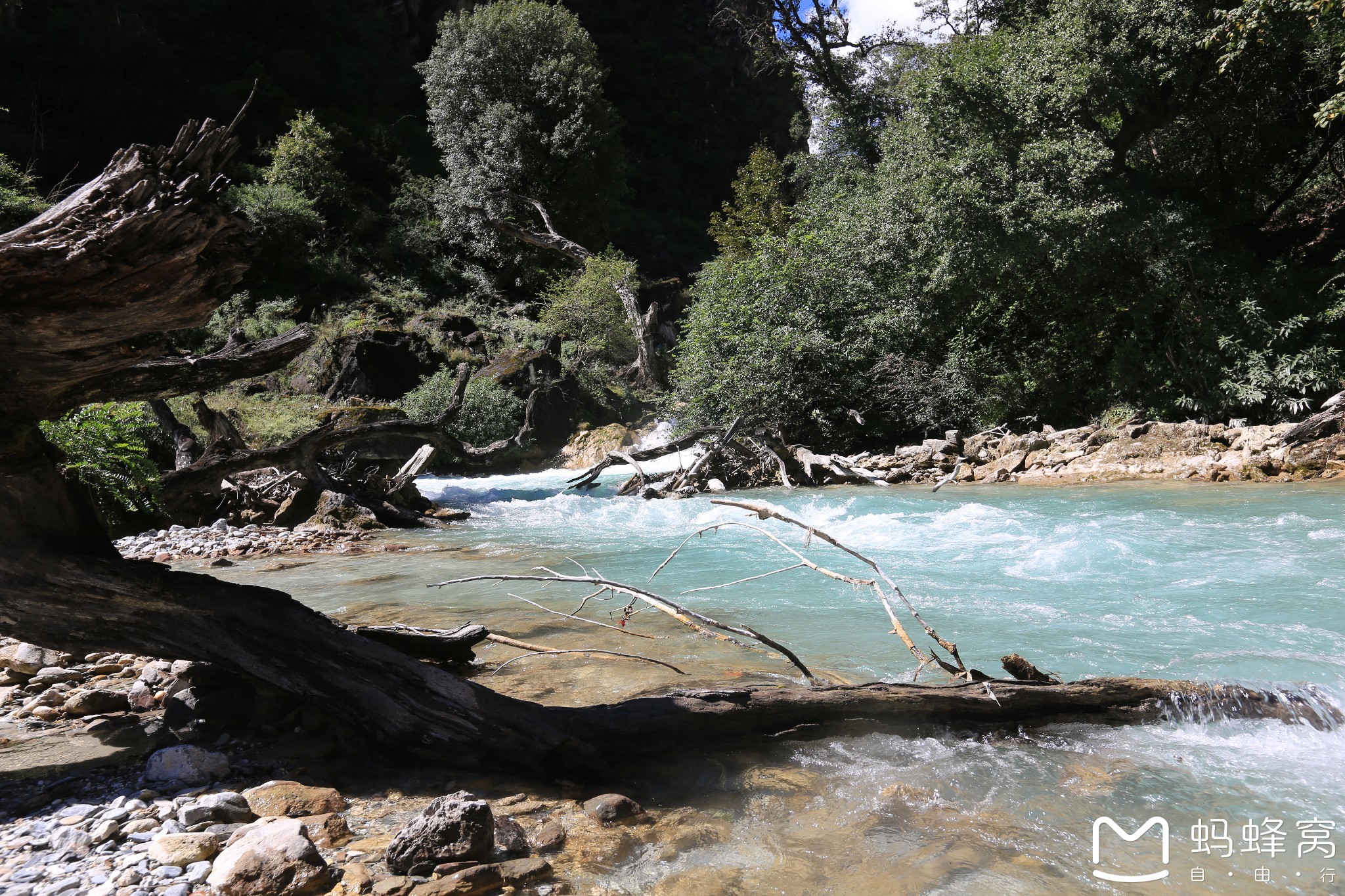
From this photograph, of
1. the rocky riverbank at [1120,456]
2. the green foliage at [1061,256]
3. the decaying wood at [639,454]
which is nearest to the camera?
the rocky riverbank at [1120,456]

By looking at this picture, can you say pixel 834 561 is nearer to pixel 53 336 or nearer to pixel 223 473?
pixel 223 473

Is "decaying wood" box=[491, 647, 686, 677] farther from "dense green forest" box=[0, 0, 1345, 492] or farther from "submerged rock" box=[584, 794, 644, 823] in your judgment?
"dense green forest" box=[0, 0, 1345, 492]

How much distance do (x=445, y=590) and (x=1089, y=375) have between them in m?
13.7

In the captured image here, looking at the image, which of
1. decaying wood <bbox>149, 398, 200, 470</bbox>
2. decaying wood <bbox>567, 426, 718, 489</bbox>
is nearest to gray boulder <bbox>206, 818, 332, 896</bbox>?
decaying wood <bbox>149, 398, 200, 470</bbox>

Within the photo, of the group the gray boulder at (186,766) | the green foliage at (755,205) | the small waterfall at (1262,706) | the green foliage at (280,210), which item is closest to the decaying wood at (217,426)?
the gray boulder at (186,766)

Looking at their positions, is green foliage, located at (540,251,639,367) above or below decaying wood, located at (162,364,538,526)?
above

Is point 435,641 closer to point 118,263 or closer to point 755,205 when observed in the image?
point 118,263

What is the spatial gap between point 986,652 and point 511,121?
85.0 ft

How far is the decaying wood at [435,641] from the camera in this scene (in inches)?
156

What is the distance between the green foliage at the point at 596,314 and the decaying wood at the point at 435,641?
61.9 feet

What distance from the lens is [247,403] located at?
14.1 m

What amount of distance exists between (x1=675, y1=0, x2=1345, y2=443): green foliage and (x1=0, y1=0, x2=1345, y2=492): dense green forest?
0.21ft

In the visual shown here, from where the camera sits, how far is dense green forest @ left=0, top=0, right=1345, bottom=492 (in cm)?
1289

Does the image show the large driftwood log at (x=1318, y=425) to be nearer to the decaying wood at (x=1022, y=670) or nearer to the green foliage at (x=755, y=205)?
the decaying wood at (x=1022, y=670)
